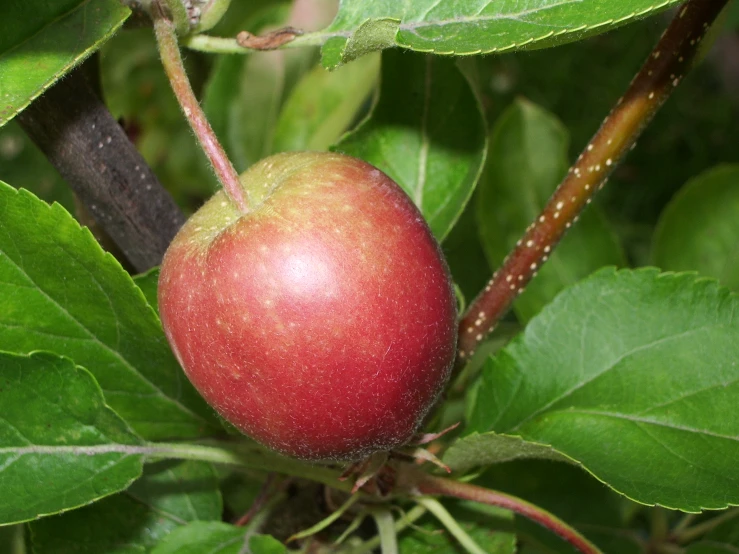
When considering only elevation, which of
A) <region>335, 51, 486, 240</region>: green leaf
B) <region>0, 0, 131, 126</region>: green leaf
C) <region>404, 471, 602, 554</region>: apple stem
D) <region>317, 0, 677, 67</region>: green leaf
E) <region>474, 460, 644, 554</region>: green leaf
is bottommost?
<region>474, 460, 644, 554</region>: green leaf

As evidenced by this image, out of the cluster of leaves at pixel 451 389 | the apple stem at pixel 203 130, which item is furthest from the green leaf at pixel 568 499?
the apple stem at pixel 203 130

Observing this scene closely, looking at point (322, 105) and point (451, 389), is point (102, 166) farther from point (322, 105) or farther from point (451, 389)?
point (322, 105)

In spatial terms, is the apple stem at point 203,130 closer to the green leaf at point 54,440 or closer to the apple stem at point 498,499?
the green leaf at point 54,440

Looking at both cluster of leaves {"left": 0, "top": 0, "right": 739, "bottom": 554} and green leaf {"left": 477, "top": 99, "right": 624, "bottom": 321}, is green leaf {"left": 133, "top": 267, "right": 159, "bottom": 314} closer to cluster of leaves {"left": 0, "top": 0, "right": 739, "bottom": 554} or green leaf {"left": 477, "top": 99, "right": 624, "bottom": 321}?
cluster of leaves {"left": 0, "top": 0, "right": 739, "bottom": 554}

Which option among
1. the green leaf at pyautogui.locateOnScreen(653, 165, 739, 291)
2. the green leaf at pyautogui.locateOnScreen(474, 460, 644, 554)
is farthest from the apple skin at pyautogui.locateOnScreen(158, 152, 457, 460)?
the green leaf at pyautogui.locateOnScreen(653, 165, 739, 291)

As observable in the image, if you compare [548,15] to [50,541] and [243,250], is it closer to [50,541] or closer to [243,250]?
[243,250]
